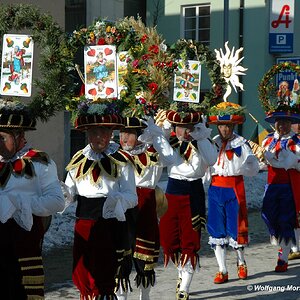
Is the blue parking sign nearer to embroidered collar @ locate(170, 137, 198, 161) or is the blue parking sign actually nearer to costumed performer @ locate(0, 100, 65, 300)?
embroidered collar @ locate(170, 137, 198, 161)

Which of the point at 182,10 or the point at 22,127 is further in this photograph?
the point at 182,10

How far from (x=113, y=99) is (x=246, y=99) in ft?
61.4

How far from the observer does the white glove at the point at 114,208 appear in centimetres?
510

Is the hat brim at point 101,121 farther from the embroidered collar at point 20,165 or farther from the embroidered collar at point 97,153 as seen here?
the embroidered collar at point 20,165

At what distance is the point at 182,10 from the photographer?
81.5 feet

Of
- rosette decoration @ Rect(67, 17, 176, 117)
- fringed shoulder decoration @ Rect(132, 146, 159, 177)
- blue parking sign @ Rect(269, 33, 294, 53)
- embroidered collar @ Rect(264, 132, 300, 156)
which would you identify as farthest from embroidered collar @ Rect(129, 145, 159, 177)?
blue parking sign @ Rect(269, 33, 294, 53)

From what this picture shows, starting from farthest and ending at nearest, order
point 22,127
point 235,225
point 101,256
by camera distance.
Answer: point 235,225 → point 101,256 → point 22,127

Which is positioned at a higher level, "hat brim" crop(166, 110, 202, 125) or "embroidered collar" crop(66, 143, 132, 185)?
"hat brim" crop(166, 110, 202, 125)

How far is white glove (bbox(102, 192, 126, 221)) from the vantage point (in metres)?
5.10

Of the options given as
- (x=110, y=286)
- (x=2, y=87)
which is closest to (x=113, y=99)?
(x=2, y=87)

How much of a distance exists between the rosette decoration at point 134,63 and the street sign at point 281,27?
55.9 ft

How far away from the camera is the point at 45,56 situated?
580 centimetres

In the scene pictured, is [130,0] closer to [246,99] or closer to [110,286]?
[246,99]

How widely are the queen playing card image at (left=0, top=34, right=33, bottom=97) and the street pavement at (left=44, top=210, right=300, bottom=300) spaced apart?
224 cm
